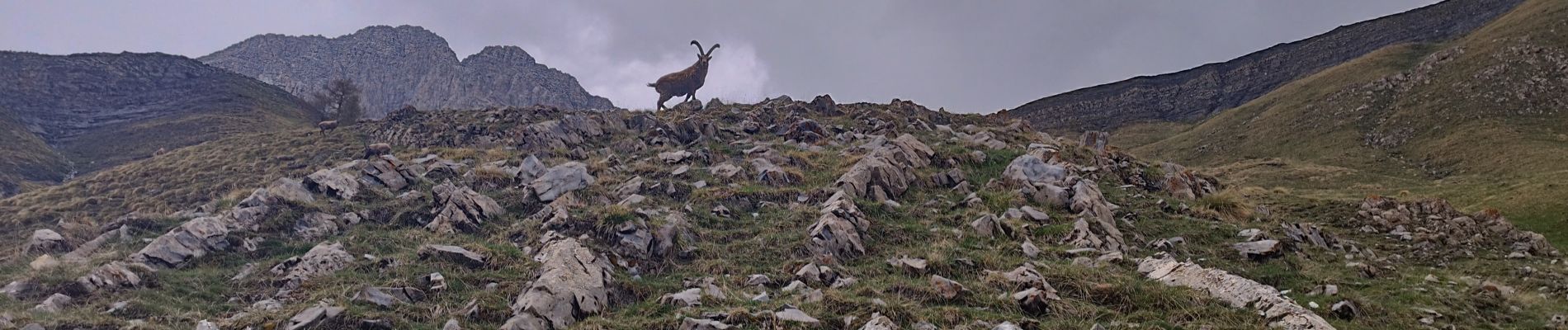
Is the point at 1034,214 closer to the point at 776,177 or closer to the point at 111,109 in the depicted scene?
the point at 776,177

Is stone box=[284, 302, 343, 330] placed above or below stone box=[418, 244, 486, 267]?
below

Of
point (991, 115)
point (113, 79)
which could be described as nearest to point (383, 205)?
point (991, 115)

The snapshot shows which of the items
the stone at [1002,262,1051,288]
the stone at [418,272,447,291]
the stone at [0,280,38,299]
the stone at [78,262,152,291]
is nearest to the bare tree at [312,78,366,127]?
the stone at [78,262,152,291]

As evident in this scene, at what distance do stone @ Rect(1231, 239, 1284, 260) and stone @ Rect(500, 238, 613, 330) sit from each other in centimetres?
812

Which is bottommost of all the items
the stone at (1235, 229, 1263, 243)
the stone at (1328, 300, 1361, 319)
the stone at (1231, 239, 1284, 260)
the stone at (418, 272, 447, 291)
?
the stone at (1328, 300, 1361, 319)

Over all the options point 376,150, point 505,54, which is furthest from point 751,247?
point 505,54

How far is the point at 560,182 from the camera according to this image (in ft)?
43.4

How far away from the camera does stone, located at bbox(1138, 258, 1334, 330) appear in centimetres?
630

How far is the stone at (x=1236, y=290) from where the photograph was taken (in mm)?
6301

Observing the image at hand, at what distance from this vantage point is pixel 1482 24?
51.5m

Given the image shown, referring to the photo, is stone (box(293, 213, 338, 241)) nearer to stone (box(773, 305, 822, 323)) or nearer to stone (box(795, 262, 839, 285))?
stone (box(795, 262, 839, 285))

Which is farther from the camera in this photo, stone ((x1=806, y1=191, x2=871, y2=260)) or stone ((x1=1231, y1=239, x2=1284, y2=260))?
stone ((x1=806, y1=191, x2=871, y2=260))

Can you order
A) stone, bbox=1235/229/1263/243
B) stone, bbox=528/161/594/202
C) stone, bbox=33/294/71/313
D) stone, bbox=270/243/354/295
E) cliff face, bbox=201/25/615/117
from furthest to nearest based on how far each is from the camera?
1. cliff face, bbox=201/25/615/117
2. stone, bbox=528/161/594/202
3. stone, bbox=1235/229/1263/243
4. stone, bbox=270/243/354/295
5. stone, bbox=33/294/71/313

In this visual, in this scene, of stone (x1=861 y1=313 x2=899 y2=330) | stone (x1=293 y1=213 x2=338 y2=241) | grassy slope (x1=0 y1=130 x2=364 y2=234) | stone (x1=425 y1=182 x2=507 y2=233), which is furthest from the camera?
grassy slope (x1=0 y1=130 x2=364 y2=234)
